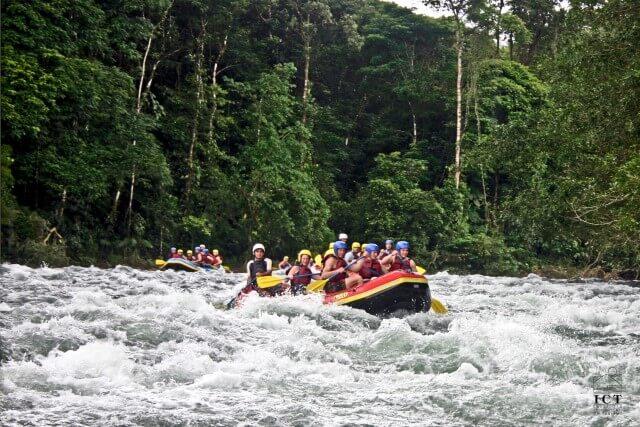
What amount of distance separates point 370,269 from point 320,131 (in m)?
20.7

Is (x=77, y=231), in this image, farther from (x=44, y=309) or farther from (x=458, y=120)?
(x=458, y=120)

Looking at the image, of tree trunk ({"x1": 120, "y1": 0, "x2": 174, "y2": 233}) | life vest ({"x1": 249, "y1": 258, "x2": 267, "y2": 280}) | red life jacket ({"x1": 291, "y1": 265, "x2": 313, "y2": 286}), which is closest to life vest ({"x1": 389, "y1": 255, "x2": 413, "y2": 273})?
red life jacket ({"x1": 291, "y1": 265, "x2": 313, "y2": 286})

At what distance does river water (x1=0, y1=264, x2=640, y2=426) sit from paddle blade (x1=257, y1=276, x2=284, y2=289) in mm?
798

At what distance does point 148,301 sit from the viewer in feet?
38.6

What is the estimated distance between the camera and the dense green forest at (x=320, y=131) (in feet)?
55.3

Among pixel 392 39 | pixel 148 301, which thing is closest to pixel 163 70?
pixel 392 39

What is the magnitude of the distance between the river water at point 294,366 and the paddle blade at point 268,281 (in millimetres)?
798

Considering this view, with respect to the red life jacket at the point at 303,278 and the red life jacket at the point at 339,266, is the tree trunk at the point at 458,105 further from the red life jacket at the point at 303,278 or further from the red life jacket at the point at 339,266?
the red life jacket at the point at 339,266

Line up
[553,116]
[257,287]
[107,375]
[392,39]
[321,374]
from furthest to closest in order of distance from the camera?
[392,39]
[553,116]
[257,287]
[321,374]
[107,375]

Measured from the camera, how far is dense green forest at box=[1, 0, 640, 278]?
664 inches

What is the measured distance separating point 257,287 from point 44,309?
3940 mm

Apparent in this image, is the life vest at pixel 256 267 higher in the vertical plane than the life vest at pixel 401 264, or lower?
lower

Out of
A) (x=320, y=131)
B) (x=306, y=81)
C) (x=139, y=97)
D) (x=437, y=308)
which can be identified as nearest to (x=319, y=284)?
(x=437, y=308)

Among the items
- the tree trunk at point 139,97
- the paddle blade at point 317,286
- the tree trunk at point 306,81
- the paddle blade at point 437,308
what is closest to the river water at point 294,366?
the paddle blade at point 437,308
